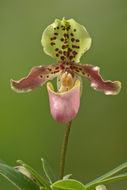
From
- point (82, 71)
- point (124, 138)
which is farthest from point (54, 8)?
point (82, 71)

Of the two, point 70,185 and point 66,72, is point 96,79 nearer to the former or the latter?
point 66,72

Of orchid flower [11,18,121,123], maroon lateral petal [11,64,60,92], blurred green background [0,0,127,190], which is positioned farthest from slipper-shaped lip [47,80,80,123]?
blurred green background [0,0,127,190]

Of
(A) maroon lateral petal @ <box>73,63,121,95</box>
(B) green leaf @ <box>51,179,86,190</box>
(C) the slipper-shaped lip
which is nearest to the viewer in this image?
(B) green leaf @ <box>51,179,86,190</box>

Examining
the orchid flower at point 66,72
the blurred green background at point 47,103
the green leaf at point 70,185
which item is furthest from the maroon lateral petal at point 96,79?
the blurred green background at point 47,103

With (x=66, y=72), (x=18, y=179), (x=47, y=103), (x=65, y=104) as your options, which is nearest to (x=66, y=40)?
(x=66, y=72)

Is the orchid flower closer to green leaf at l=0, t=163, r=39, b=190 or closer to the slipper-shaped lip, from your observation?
the slipper-shaped lip

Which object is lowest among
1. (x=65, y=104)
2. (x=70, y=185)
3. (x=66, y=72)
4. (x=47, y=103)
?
(x=70, y=185)
